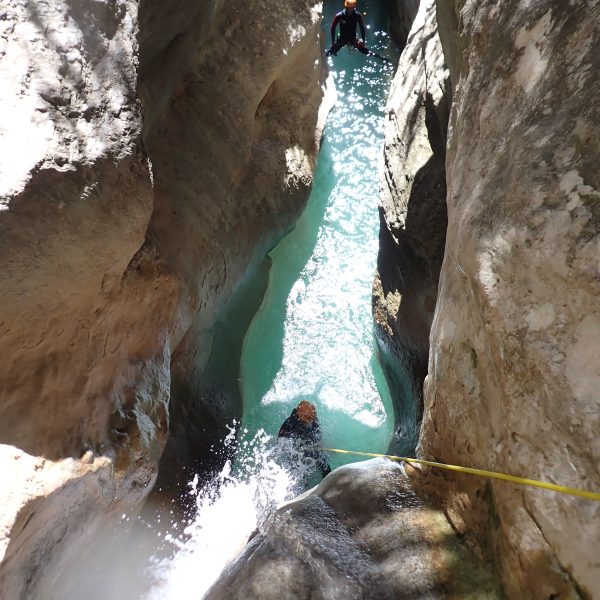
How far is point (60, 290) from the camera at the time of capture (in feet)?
8.21

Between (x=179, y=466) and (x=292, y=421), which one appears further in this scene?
(x=292, y=421)

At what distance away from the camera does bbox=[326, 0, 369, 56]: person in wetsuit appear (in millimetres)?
8266

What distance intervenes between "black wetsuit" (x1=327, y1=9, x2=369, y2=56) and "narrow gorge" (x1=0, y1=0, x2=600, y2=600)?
3597 mm

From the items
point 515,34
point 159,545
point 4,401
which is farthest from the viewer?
point 159,545

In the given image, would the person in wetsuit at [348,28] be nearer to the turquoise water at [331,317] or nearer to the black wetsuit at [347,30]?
the black wetsuit at [347,30]

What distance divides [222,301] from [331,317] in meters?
1.78

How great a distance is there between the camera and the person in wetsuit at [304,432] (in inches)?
211

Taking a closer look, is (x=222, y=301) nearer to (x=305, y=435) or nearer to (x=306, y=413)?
(x=306, y=413)

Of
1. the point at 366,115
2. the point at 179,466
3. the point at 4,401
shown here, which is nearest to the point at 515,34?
the point at 4,401

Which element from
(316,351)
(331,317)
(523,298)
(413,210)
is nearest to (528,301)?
(523,298)

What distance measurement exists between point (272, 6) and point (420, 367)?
4153 millimetres

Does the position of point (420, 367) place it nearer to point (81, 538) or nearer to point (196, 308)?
point (196, 308)

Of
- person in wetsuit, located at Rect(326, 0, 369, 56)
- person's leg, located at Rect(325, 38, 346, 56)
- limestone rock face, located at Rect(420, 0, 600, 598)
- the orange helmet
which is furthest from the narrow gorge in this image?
person's leg, located at Rect(325, 38, 346, 56)

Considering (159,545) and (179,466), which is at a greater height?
(179,466)
